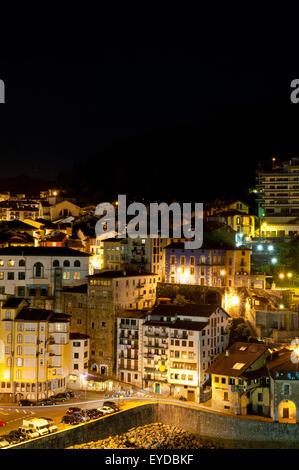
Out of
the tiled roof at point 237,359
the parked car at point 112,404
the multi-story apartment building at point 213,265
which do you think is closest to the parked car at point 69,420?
the parked car at point 112,404

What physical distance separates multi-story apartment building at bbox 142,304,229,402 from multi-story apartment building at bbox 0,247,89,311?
336 inches

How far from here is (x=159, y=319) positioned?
128ft

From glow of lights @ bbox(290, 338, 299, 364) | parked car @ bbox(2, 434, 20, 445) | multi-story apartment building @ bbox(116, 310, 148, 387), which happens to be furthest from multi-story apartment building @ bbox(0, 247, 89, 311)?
glow of lights @ bbox(290, 338, 299, 364)

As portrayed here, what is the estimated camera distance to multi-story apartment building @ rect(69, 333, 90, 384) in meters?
38.7

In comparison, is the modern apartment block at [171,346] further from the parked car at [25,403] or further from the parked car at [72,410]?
the parked car at [25,403]

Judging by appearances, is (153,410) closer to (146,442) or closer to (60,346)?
(146,442)

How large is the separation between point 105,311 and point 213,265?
1023cm

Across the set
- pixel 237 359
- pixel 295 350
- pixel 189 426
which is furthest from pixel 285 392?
pixel 189 426

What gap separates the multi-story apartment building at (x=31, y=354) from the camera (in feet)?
121

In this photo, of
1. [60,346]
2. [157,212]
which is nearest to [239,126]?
[157,212]

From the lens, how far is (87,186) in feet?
276

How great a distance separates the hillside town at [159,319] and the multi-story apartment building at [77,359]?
0.22 feet

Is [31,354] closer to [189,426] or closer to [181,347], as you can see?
[181,347]

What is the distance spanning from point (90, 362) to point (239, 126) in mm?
58538
